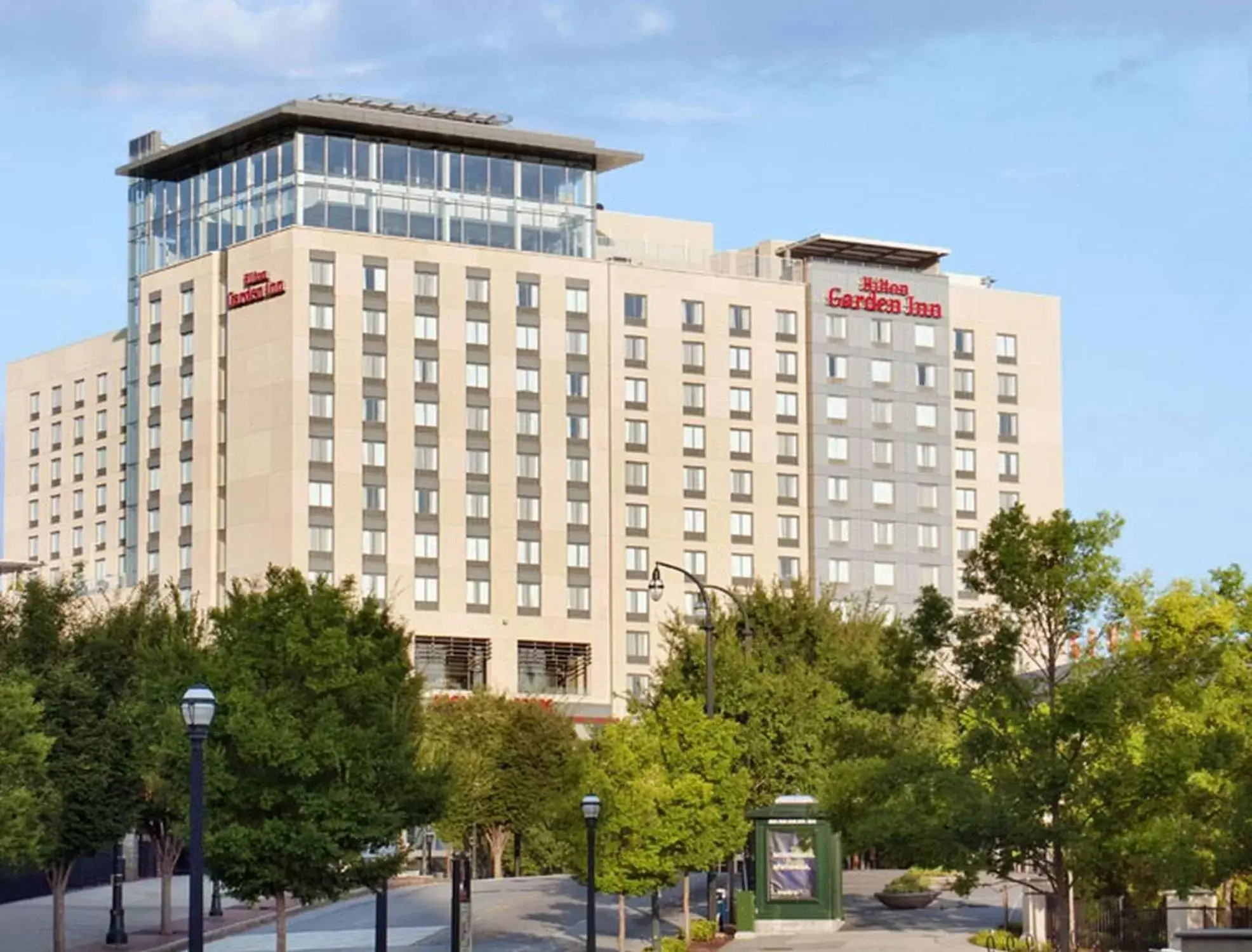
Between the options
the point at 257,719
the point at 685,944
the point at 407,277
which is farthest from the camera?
the point at 407,277

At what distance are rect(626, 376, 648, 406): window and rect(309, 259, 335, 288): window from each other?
64.9ft

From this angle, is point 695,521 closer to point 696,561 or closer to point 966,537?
point 696,561

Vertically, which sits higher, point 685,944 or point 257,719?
point 257,719

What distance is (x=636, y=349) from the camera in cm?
14988

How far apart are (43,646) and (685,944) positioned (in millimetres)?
17851

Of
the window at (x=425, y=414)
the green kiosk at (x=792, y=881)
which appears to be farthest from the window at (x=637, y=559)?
the green kiosk at (x=792, y=881)

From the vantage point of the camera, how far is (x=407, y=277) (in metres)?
143

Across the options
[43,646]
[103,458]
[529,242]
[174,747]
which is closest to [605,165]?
[529,242]

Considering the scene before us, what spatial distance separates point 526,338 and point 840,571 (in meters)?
25.7

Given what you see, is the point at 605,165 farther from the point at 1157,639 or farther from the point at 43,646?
the point at 1157,639

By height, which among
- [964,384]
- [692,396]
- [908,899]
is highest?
[964,384]

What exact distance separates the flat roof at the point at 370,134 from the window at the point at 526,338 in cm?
1114

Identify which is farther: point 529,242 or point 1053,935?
point 529,242

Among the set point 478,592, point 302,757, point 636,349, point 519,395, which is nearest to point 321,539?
point 478,592
